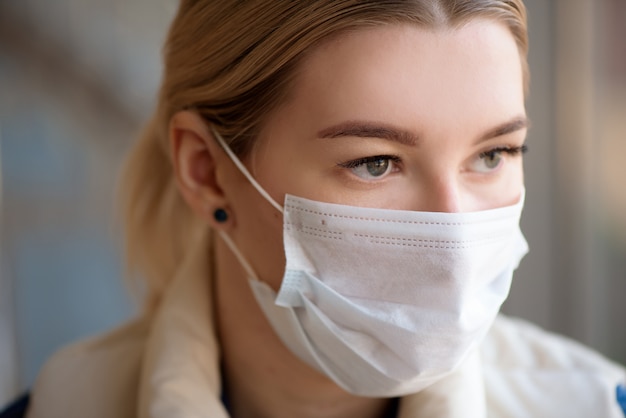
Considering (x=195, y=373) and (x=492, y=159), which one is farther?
(x=195, y=373)

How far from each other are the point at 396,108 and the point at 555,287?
2.09 meters

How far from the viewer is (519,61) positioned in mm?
1268

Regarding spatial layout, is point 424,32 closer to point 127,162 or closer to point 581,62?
point 127,162

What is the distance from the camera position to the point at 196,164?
1.38 m

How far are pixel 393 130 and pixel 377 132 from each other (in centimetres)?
2

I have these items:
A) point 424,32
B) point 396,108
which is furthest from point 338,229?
point 424,32

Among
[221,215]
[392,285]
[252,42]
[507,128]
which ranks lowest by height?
[392,285]

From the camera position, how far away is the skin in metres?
1.12

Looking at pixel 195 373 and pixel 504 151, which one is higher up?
pixel 504 151

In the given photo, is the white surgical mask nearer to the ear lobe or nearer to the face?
the face

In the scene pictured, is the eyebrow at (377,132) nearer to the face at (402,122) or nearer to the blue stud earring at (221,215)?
the face at (402,122)

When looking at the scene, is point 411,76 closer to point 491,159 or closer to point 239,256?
point 491,159

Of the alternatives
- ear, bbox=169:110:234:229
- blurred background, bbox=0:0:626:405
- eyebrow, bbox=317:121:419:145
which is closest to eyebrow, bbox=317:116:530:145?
eyebrow, bbox=317:121:419:145

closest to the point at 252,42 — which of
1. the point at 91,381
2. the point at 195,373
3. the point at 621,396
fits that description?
the point at 195,373
